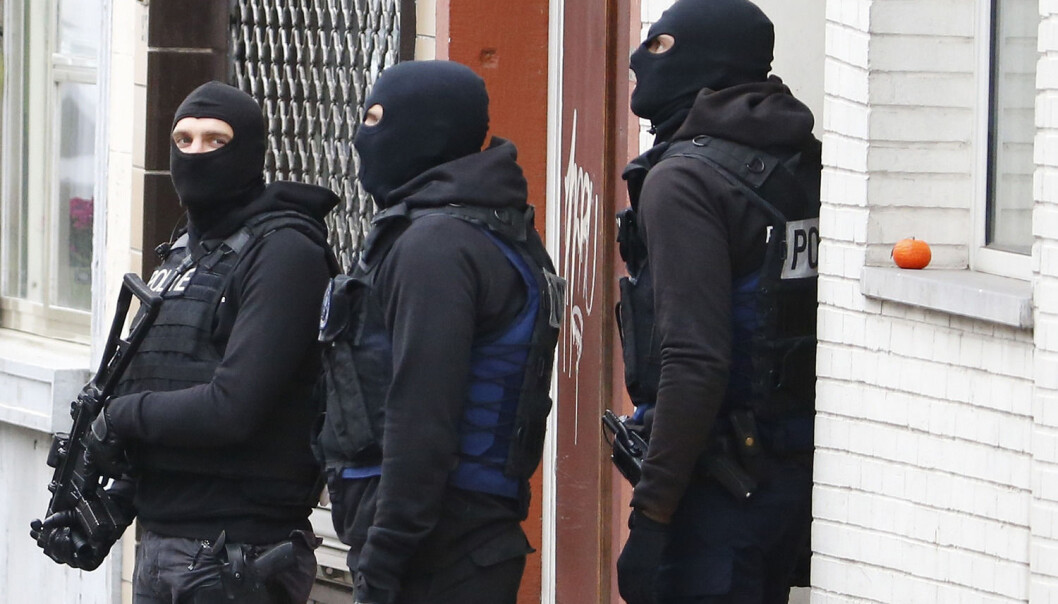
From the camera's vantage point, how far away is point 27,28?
8.94m

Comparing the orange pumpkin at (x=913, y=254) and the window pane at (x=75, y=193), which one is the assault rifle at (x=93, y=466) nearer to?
the orange pumpkin at (x=913, y=254)

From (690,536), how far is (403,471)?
0.71 m

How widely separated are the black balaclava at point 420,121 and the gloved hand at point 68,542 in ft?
4.51

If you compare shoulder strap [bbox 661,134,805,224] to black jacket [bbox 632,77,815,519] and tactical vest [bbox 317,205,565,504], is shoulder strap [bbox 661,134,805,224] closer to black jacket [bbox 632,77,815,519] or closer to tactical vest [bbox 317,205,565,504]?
black jacket [bbox 632,77,815,519]

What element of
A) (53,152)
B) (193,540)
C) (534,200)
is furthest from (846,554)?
(53,152)

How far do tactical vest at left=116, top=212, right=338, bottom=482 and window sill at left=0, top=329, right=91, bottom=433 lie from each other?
135 inches

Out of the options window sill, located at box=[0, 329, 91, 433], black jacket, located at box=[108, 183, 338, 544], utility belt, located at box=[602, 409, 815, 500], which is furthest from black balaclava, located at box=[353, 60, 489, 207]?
window sill, located at box=[0, 329, 91, 433]

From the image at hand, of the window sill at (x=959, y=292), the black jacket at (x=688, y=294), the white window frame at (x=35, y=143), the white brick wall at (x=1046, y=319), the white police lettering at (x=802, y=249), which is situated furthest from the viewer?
the white window frame at (x=35, y=143)

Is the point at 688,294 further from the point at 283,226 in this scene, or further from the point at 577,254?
the point at 577,254

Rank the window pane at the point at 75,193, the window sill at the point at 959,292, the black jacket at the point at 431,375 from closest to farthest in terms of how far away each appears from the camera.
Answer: the window sill at the point at 959,292
the black jacket at the point at 431,375
the window pane at the point at 75,193

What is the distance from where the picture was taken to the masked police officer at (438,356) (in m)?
3.67

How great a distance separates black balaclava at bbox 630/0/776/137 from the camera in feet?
13.5

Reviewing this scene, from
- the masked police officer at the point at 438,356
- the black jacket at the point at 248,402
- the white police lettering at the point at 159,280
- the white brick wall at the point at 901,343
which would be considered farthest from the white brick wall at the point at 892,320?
the white police lettering at the point at 159,280

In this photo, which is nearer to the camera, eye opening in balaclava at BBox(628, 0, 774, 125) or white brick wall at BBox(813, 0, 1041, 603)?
white brick wall at BBox(813, 0, 1041, 603)
